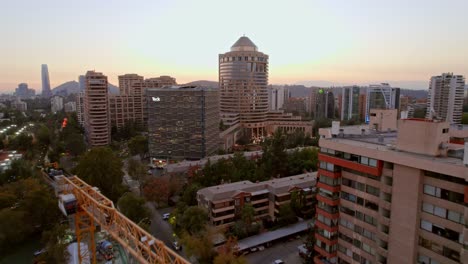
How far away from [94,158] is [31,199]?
5.64 meters

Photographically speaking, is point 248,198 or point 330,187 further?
point 248,198

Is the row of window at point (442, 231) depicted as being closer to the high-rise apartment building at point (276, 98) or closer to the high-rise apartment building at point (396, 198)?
the high-rise apartment building at point (396, 198)

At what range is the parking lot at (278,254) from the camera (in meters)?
16.1

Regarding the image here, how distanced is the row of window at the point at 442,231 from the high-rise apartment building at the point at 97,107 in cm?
3967

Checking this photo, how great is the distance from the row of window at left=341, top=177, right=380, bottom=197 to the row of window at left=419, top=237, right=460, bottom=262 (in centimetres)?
197

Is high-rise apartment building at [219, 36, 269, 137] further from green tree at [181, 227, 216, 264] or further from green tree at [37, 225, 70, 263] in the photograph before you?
green tree at [37, 225, 70, 263]

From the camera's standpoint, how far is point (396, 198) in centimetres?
1000

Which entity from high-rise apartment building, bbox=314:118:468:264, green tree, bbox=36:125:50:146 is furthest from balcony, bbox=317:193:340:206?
green tree, bbox=36:125:50:146

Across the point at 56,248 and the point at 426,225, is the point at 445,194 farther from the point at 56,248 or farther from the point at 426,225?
the point at 56,248

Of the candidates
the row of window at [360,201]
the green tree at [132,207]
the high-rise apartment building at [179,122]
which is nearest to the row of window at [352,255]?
the row of window at [360,201]

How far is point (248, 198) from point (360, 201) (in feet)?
29.9

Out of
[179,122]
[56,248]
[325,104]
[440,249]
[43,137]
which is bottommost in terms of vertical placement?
[56,248]

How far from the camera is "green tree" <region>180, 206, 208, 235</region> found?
16.6 metres

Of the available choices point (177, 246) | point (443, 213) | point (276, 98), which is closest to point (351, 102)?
point (276, 98)
